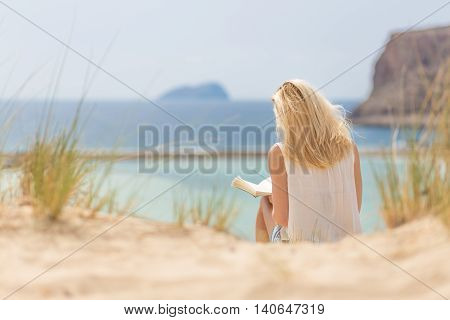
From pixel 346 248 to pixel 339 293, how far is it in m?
0.33

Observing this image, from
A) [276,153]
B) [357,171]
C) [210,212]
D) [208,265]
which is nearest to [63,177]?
[210,212]

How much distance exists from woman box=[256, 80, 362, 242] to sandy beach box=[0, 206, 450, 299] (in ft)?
1.37

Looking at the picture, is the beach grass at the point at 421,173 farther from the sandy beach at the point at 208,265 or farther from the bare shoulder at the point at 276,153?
the bare shoulder at the point at 276,153

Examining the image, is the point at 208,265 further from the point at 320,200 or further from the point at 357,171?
the point at 357,171

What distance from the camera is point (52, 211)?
2166 mm

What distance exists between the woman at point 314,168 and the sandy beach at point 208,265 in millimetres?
419

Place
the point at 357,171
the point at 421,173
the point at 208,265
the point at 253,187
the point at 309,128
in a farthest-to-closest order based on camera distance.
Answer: the point at 253,187 → the point at 357,171 → the point at 309,128 → the point at 421,173 → the point at 208,265

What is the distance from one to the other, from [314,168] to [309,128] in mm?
169

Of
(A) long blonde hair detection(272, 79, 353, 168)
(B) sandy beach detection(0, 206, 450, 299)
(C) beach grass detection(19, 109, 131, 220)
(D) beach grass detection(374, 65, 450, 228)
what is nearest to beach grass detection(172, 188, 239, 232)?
(B) sandy beach detection(0, 206, 450, 299)

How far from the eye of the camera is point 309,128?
244 cm

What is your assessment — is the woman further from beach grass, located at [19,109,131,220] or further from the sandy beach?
beach grass, located at [19,109,131,220]

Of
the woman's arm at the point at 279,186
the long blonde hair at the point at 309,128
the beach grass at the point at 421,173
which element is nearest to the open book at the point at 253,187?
the woman's arm at the point at 279,186
